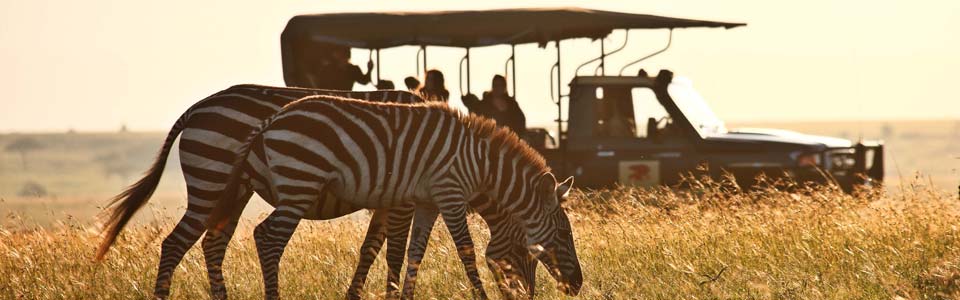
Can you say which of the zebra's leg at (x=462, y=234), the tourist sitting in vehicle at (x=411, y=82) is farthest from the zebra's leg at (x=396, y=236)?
the tourist sitting in vehicle at (x=411, y=82)

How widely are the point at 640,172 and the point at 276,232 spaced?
6542 mm

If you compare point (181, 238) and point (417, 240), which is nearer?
point (417, 240)

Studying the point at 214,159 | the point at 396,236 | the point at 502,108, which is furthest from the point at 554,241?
the point at 502,108

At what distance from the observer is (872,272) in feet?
32.5

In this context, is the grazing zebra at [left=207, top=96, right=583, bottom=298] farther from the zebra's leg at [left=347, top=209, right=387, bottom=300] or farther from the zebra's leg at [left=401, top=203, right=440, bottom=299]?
the zebra's leg at [left=347, top=209, right=387, bottom=300]

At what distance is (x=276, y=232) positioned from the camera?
9.06 m

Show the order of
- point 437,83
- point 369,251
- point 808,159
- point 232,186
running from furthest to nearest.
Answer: point 808,159, point 437,83, point 369,251, point 232,186

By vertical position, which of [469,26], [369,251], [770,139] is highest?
[469,26]

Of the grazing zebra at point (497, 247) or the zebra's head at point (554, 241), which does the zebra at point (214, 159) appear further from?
the zebra's head at point (554, 241)

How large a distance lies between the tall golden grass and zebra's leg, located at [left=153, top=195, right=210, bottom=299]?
41 centimetres

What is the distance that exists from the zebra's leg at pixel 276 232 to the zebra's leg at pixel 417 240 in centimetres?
74

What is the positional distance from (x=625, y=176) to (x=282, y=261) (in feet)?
14.3

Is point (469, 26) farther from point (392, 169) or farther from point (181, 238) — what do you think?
point (392, 169)

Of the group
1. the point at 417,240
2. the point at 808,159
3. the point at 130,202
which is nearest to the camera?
the point at 417,240
